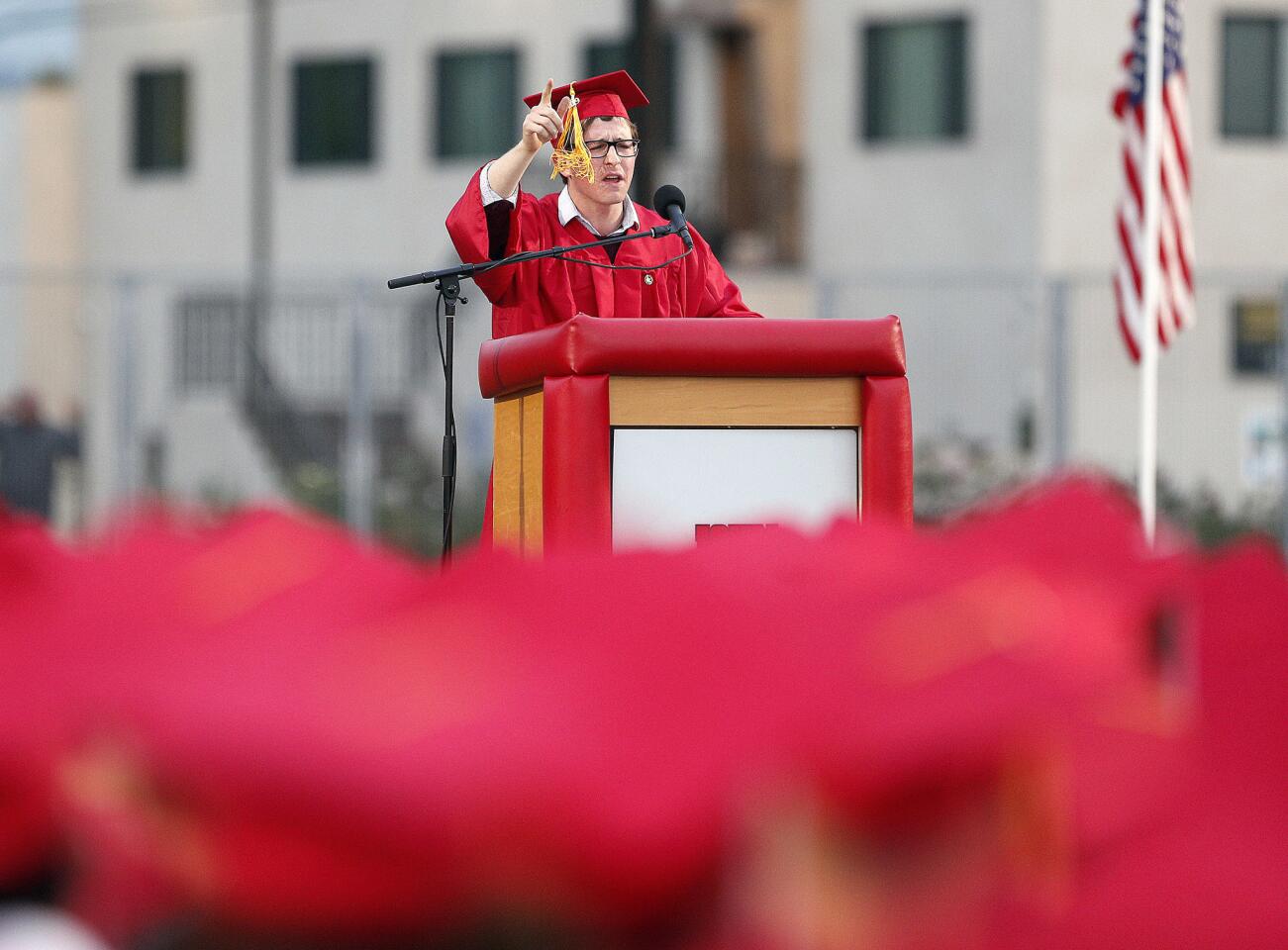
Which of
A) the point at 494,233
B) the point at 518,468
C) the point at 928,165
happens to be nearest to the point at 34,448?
the point at 494,233

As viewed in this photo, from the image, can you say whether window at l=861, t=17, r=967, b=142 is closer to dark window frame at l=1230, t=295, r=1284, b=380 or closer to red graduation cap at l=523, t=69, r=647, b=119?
dark window frame at l=1230, t=295, r=1284, b=380

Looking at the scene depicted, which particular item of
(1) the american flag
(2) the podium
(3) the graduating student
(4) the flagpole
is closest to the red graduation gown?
(3) the graduating student

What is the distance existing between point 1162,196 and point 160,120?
52.8ft

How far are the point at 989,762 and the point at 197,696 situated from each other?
150mm

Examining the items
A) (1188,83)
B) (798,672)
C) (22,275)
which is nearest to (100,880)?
(798,672)

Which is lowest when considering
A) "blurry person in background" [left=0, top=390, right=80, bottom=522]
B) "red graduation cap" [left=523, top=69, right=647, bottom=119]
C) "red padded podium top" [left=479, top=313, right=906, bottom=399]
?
"blurry person in background" [left=0, top=390, right=80, bottom=522]

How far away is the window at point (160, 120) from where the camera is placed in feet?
75.7

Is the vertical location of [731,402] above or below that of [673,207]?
below

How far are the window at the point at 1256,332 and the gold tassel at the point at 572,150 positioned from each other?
25.9 ft

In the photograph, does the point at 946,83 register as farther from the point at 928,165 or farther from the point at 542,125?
the point at 542,125

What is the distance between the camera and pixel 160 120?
23.2 m

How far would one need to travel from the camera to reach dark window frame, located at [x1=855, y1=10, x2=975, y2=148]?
Answer: 63.8 feet

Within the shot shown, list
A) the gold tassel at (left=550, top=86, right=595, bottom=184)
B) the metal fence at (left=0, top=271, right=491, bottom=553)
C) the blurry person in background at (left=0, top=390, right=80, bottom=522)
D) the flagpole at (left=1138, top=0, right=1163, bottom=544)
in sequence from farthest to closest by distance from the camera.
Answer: the metal fence at (left=0, top=271, right=491, bottom=553) → the blurry person in background at (left=0, top=390, right=80, bottom=522) → the flagpole at (left=1138, top=0, right=1163, bottom=544) → the gold tassel at (left=550, top=86, right=595, bottom=184)

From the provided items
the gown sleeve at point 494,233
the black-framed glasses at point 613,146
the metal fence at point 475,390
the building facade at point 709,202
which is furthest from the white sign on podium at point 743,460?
the building facade at point 709,202
